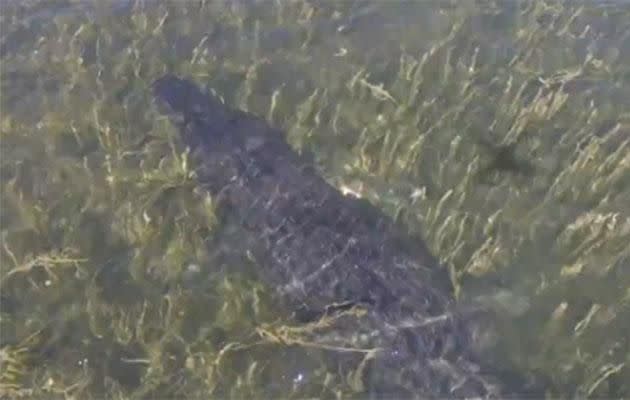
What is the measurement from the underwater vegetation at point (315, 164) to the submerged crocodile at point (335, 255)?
0.17 metres

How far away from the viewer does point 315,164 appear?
24.6 ft

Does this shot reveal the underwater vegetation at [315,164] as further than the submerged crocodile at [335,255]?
Yes

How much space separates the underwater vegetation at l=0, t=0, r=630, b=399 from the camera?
6.07 meters

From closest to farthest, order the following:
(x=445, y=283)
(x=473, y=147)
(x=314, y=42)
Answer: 1. (x=445, y=283)
2. (x=473, y=147)
3. (x=314, y=42)

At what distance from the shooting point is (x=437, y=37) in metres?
9.05

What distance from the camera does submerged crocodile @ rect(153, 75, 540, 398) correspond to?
18.8ft

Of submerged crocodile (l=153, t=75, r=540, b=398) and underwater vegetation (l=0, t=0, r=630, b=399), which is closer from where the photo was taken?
submerged crocodile (l=153, t=75, r=540, b=398)

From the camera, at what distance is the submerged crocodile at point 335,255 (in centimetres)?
574

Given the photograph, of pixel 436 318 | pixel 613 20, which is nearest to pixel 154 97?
pixel 436 318

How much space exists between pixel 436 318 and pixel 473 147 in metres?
2.19

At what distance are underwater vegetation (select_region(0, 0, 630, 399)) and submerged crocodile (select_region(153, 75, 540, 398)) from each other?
17cm

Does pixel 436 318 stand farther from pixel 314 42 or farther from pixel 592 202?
pixel 314 42

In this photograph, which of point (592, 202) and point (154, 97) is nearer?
point (592, 202)

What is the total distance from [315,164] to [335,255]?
4.55 feet
